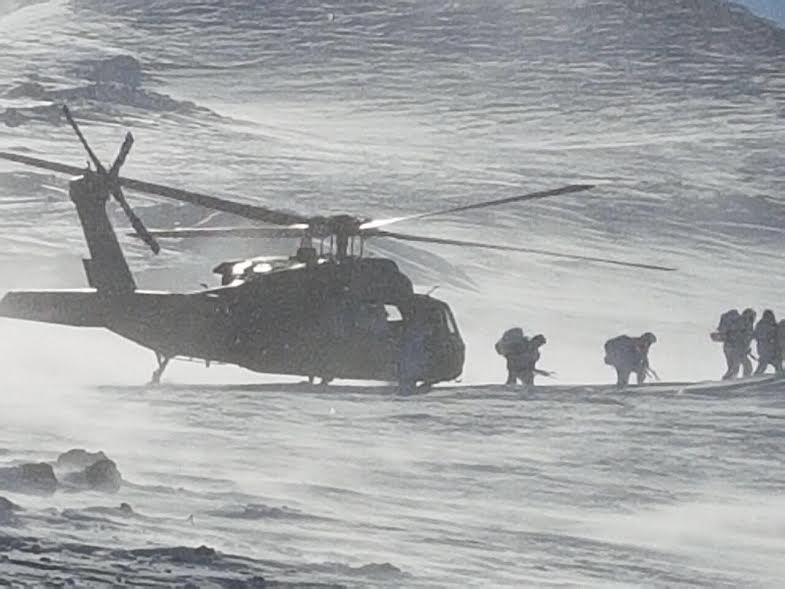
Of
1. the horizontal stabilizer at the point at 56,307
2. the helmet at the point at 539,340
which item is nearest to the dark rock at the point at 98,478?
the horizontal stabilizer at the point at 56,307

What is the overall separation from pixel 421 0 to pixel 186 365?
143 m

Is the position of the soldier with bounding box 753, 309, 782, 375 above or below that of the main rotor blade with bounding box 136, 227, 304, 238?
below

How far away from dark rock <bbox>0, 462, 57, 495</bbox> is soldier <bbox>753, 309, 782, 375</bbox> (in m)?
14.2

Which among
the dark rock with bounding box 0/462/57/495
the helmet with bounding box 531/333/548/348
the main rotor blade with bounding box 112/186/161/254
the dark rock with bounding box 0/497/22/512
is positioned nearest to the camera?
the dark rock with bounding box 0/497/22/512

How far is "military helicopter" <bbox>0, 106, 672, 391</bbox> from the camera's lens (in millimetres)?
21188

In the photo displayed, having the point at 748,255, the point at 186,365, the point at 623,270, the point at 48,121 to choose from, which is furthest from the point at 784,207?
the point at 186,365

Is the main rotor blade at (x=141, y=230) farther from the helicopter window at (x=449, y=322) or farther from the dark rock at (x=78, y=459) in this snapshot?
the dark rock at (x=78, y=459)

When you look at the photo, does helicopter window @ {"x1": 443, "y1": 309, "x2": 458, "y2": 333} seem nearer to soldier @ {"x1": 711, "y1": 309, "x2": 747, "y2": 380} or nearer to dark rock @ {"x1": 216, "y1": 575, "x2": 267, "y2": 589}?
soldier @ {"x1": 711, "y1": 309, "x2": 747, "y2": 380}

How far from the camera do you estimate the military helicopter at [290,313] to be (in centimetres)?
2119

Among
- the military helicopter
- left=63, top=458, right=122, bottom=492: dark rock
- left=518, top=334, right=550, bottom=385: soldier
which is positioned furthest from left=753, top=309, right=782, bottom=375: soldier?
left=63, top=458, right=122, bottom=492: dark rock

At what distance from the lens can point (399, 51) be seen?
499ft

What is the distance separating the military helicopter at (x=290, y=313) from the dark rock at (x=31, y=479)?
6.99 meters

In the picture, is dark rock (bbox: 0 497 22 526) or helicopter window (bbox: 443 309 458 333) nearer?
dark rock (bbox: 0 497 22 526)

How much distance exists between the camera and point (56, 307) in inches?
834
